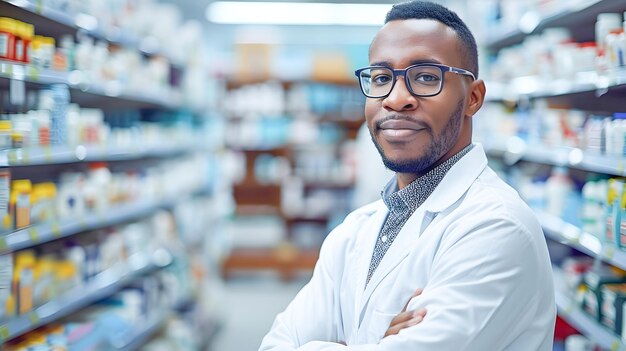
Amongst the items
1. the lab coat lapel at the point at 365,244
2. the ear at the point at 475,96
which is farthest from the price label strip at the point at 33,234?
the ear at the point at 475,96

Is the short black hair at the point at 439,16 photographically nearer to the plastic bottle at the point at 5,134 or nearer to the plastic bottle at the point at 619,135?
the plastic bottle at the point at 619,135

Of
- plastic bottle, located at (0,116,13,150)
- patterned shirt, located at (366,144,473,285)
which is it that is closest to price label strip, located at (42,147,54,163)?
plastic bottle, located at (0,116,13,150)

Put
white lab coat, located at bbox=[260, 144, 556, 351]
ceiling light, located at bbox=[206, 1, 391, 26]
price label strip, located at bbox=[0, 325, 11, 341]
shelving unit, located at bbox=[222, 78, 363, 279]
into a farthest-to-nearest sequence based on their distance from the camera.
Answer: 1. ceiling light, located at bbox=[206, 1, 391, 26]
2. shelving unit, located at bbox=[222, 78, 363, 279]
3. price label strip, located at bbox=[0, 325, 11, 341]
4. white lab coat, located at bbox=[260, 144, 556, 351]

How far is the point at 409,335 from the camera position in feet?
5.40

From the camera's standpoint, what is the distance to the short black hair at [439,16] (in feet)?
6.23

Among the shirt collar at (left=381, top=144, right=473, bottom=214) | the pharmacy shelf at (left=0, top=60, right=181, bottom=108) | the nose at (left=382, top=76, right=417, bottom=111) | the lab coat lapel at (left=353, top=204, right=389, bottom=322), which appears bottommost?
the lab coat lapel at (left=353, top=204, right=389, bottom=322)

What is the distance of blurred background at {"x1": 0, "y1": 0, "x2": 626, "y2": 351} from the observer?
2941 millimetres

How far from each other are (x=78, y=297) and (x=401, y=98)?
2.29m

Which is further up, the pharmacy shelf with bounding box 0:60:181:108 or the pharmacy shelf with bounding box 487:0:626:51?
the pharmacy shelf with bounding box 487:0:626:51

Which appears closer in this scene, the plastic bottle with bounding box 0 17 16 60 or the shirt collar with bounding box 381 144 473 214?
the shirt collar with bounding box 381 144 473 214

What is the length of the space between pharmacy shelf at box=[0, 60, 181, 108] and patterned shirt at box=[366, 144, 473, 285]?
1.54 m

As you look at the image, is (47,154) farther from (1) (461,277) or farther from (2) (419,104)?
(1) (461,277)

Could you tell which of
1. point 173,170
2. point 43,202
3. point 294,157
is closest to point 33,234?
point 43,202

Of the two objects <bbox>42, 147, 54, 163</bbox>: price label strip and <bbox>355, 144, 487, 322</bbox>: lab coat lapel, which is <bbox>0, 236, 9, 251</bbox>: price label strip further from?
<bbox>355, 144, 487, 322</bbox>: lab coat lapel
